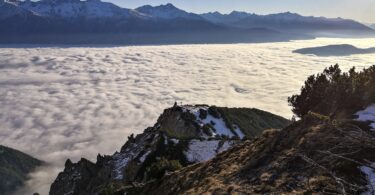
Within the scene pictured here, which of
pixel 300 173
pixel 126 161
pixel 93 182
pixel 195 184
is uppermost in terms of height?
pixel 300 173

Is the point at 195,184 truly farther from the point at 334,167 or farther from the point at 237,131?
the point at 237,131

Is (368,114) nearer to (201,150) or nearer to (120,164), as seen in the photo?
(201,150)

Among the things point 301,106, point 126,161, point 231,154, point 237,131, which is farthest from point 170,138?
point 231,154

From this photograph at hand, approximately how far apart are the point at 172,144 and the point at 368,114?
4101 cm

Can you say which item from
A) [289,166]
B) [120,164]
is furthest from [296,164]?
[120,164]

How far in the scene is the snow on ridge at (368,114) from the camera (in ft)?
91.0

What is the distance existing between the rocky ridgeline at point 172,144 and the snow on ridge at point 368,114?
19.4m

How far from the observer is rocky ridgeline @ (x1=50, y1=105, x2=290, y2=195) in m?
65.2

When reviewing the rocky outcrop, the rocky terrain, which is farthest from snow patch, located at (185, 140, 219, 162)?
the rocky outcrop

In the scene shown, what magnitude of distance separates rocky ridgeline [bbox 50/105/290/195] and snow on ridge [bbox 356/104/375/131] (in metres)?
19.4

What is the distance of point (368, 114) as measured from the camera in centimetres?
3106

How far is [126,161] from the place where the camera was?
77.9 meters

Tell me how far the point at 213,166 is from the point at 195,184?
2.48m

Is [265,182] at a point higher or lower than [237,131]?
higher
